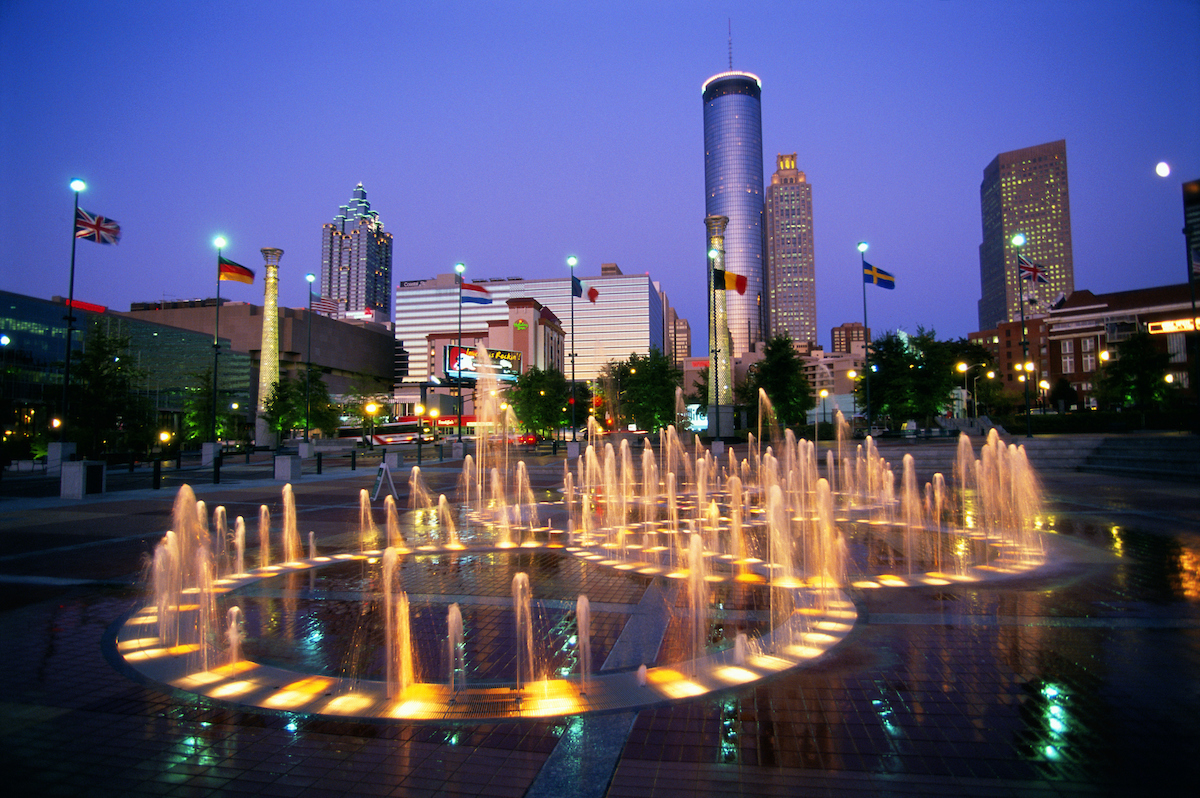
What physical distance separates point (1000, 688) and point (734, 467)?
2378 cm

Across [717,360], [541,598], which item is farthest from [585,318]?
[541,598]

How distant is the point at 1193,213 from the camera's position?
704 inches

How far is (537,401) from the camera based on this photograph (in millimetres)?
62125

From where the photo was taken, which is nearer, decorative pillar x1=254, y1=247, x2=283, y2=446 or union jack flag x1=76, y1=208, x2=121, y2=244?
union jack flag x1=76, y1=208, x2=121, y2=244

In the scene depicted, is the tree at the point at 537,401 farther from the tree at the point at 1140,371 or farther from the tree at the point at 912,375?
the tree at the point at 1140,371

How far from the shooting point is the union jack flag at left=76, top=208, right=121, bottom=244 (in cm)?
2205

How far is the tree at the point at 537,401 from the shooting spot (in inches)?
2448

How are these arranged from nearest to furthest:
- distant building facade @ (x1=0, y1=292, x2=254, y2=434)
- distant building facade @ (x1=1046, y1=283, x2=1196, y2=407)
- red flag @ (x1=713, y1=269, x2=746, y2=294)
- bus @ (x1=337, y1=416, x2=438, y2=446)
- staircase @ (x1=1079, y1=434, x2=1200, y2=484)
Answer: staircase @ (x1=1079, y1=434, x2=1200, y2=484) → red flag @ (x1=713, y1=269, x2=746, y2=294) → distant building facade @ (x1=0, y1=292, x2=254, y2=434) → distant building facade @ (x1=1046, y1=283, x2=1196, y2=407) → bus @ (x1=337, y1=416, x2=438, y2=446)

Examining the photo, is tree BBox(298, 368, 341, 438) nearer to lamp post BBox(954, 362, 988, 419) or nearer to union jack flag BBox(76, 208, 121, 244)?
union jack flag BBox(76, 208, 121, 244)

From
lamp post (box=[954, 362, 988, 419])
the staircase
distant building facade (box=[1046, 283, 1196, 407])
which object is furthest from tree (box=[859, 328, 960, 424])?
distant building facade (box=[1046, 283, 1196, 407])

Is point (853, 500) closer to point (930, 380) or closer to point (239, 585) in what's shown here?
point (239, 585)

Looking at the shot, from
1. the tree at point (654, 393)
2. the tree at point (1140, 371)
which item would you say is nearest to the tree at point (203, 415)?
the tree at point (654, 393)

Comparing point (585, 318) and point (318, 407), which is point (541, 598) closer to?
point (318, 407)

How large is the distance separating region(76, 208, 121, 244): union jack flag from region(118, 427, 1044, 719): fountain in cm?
1392
